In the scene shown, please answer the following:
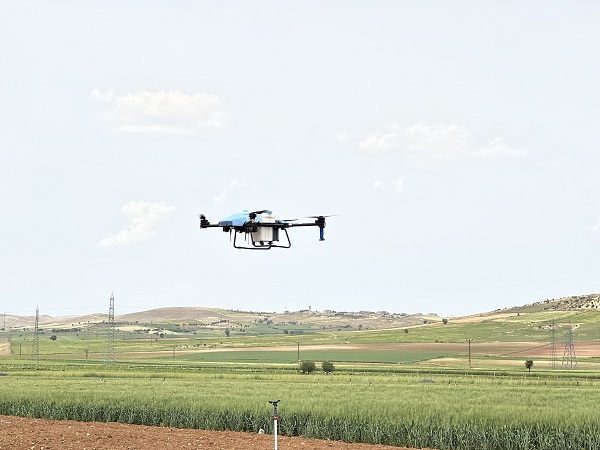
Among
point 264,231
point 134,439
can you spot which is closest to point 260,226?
point 264,231

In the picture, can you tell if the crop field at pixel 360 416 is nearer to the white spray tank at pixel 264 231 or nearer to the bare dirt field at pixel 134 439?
the bare dirt field at pixel 134 439

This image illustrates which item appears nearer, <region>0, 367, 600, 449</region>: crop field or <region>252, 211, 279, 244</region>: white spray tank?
<region>252, 211, 279, 244</region>: white spray tank

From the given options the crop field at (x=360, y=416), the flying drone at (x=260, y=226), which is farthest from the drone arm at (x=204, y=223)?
the crop field at (x=360, y=416)

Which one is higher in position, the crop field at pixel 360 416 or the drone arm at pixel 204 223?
the drone arm at pixel 204 223

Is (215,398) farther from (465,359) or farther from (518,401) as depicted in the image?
(465,359)

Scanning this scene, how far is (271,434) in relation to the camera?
4334 centimetres

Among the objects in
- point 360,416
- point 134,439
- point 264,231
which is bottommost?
point 134,439

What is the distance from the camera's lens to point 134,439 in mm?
39969

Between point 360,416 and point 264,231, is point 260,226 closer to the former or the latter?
point 264,231

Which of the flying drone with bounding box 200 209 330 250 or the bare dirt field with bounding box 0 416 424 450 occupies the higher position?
the flying drone with bounding box 200 209 330 250

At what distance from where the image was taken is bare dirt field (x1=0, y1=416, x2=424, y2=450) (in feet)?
125

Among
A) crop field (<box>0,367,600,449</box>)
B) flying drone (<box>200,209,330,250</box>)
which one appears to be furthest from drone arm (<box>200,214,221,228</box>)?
crop field (<box>0,367,600,449</box>)

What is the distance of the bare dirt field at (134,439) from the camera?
38.1 metres

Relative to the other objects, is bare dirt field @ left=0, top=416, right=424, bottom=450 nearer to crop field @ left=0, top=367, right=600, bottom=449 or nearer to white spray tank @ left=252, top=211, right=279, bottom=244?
crop field @ left=0, top=367, right=600, bottom=449
